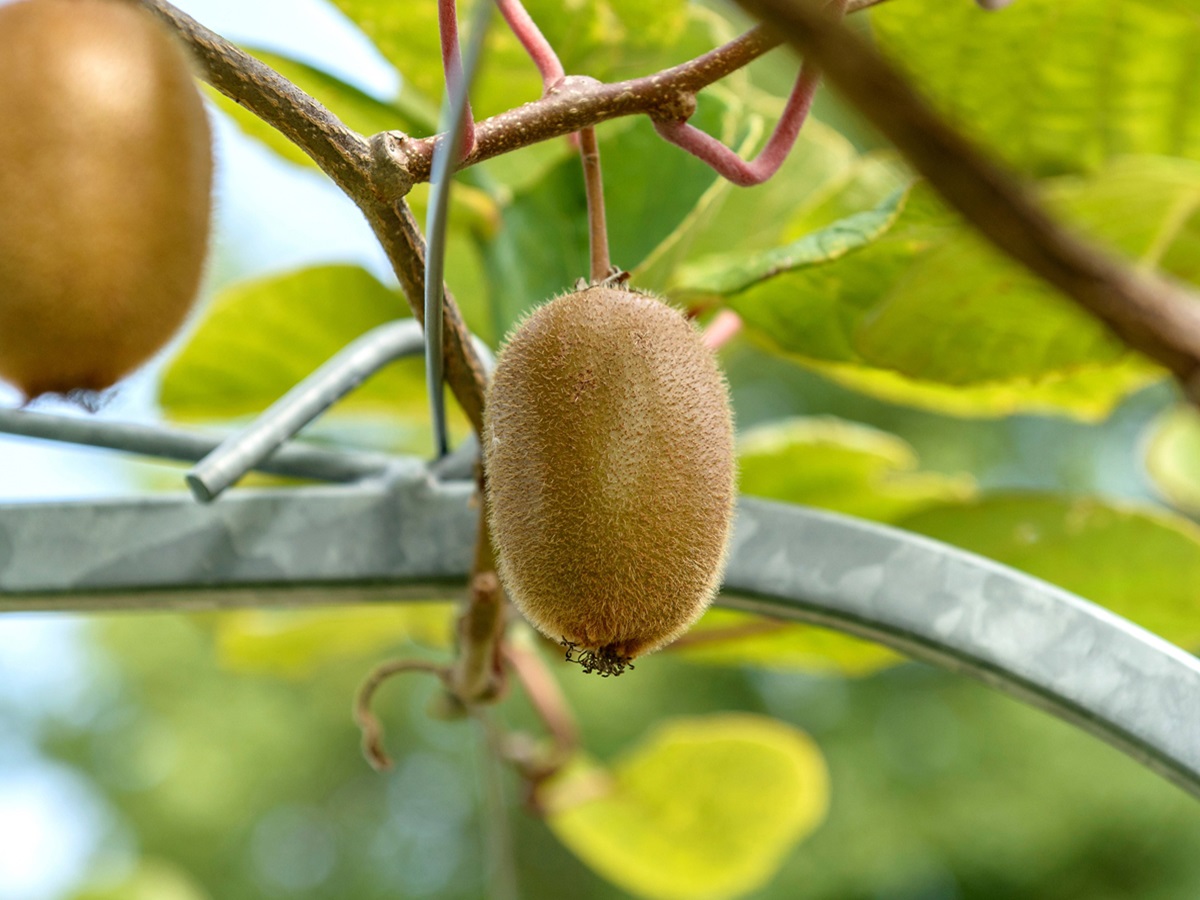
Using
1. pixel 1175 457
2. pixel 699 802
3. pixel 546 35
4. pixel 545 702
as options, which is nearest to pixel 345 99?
pixel 546 35

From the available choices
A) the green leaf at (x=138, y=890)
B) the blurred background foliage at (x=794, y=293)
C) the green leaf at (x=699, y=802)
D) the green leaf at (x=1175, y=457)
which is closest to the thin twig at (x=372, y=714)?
the blurred background foliage at (x=794, y=293)

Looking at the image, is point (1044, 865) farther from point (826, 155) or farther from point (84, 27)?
point (84, 27)

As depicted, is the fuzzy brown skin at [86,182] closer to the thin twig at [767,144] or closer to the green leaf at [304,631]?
the thin twig at [767,144]

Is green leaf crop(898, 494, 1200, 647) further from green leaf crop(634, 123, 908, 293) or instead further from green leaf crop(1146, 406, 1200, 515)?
green leaf crop(1146, 406, 1200, 515)

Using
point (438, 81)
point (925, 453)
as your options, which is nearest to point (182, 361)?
point (438, 81)

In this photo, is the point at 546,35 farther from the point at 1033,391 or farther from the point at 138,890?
the point at 138,890

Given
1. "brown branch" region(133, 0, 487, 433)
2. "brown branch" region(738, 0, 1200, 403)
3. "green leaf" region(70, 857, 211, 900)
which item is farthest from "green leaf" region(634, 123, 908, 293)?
"green leaf" region(70, 857, 211, 900)
